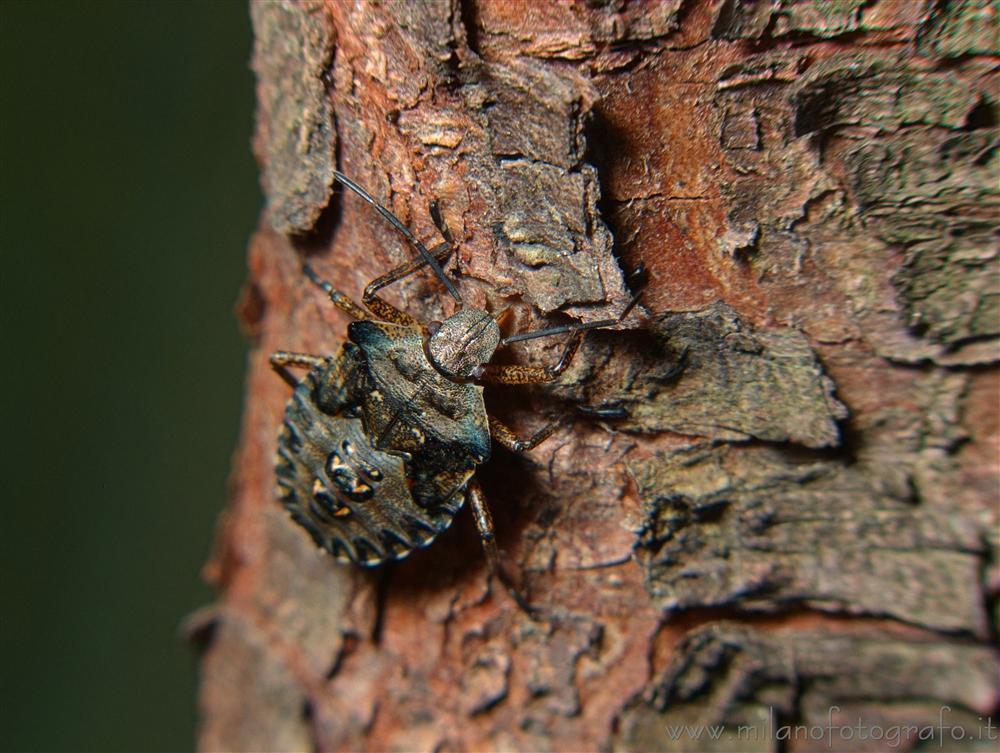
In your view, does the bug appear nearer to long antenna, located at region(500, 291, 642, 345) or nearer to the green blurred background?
long antenna, located at region(500, 291, 642, 345)

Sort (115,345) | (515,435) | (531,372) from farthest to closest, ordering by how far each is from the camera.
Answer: (115,345)
(515,435)
(531,372)

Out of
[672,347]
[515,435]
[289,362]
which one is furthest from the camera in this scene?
[289,362]

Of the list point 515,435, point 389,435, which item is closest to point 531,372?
point 515,435

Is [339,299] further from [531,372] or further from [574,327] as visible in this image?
[574,327]

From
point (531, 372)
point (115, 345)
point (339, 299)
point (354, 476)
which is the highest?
point (115, 345)

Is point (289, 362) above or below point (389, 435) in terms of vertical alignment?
above

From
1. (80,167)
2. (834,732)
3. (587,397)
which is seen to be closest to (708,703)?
(834,732)

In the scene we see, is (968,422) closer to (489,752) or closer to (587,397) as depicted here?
(587,397)
